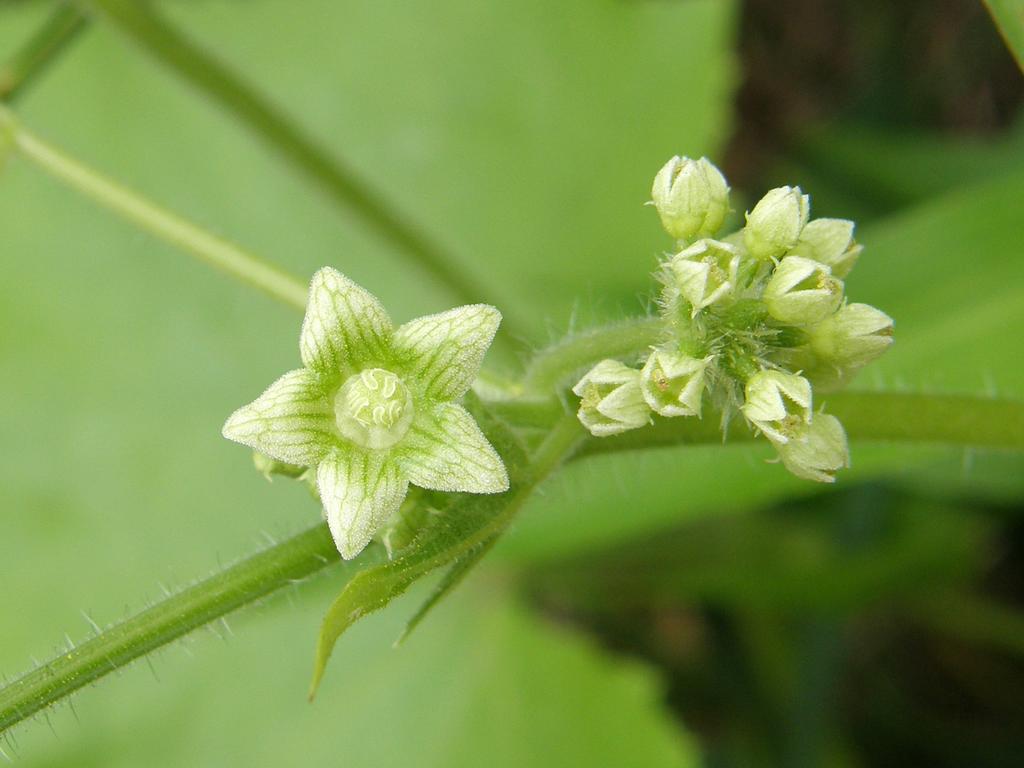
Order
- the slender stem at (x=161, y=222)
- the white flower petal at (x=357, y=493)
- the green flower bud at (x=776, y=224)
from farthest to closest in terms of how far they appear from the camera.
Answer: the slender stem at (x=161, y=222)
the green flower bud at (x=776, y=224)
the white flower petal at (x=357, y=493)

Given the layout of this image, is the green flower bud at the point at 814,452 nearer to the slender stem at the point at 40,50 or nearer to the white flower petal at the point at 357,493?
the white flower petal at the point at 357,493

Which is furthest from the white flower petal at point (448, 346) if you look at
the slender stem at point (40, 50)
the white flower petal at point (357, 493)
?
the slender stem at point (40, 50)

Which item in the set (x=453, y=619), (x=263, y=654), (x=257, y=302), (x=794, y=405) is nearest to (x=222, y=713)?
(x=263, y=654)

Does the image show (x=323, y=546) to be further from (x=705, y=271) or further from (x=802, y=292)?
(x=802, y=292)

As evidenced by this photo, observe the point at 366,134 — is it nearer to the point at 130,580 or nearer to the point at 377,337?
the point at 130,580


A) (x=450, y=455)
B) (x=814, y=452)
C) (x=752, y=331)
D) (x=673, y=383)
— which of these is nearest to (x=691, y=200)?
(x=752, y=331)

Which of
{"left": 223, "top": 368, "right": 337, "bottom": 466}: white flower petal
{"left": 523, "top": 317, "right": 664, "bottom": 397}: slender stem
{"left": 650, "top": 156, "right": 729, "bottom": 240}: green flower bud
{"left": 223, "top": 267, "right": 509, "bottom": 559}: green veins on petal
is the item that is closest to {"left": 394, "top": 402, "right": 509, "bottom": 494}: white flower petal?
{"left": 223, "top": 267, "right": 509, "bottom": 559}: green veins on petal
